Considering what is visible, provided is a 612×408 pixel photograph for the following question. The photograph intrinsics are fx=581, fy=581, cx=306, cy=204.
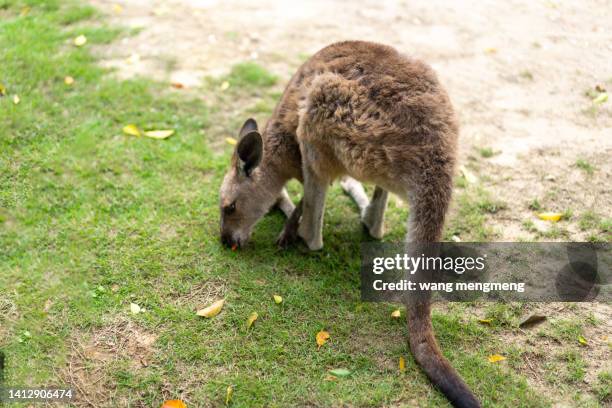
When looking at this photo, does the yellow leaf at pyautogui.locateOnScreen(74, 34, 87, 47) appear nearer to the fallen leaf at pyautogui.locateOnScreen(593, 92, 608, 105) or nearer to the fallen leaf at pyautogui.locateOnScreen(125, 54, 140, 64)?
the fallen leaf at pyautogui.locateOnScreen(125, 54, 140, 64)

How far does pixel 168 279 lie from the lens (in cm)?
369

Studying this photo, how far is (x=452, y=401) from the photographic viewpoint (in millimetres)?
2852

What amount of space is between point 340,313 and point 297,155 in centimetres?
113

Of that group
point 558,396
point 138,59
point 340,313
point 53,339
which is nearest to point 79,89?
point 138,59

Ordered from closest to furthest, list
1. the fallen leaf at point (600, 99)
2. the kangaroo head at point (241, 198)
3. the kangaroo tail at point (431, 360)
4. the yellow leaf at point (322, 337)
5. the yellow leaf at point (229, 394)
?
the kangaroo tail at point (431, 360)
the yellow leaf at point (229, 394)
the yellow leaf at point (322, 337)
the kangaroo head at point (241, 198)
the fallen leaf at point (600, 99)

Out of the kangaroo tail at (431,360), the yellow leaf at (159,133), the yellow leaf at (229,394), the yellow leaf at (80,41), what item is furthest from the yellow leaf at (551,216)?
the yellow leaf at (80,41)

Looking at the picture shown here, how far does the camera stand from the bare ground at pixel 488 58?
14.6 ft

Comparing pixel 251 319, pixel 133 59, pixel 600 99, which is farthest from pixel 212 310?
pixel 600 99

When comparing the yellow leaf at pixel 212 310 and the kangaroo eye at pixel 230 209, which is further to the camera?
the kangaroo eye at pixel 230 209

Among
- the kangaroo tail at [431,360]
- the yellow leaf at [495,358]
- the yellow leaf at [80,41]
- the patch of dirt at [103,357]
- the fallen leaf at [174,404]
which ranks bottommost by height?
the patch of dirt at [103,357]

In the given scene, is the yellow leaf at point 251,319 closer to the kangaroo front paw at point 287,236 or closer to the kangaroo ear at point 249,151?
the kangaroo front paw at point 287,236

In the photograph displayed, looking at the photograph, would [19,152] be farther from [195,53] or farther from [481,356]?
[481,356]

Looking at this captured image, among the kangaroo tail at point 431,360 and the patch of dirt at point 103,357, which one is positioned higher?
the kangaroo tail at point 431,360

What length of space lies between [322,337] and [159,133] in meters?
2.48
